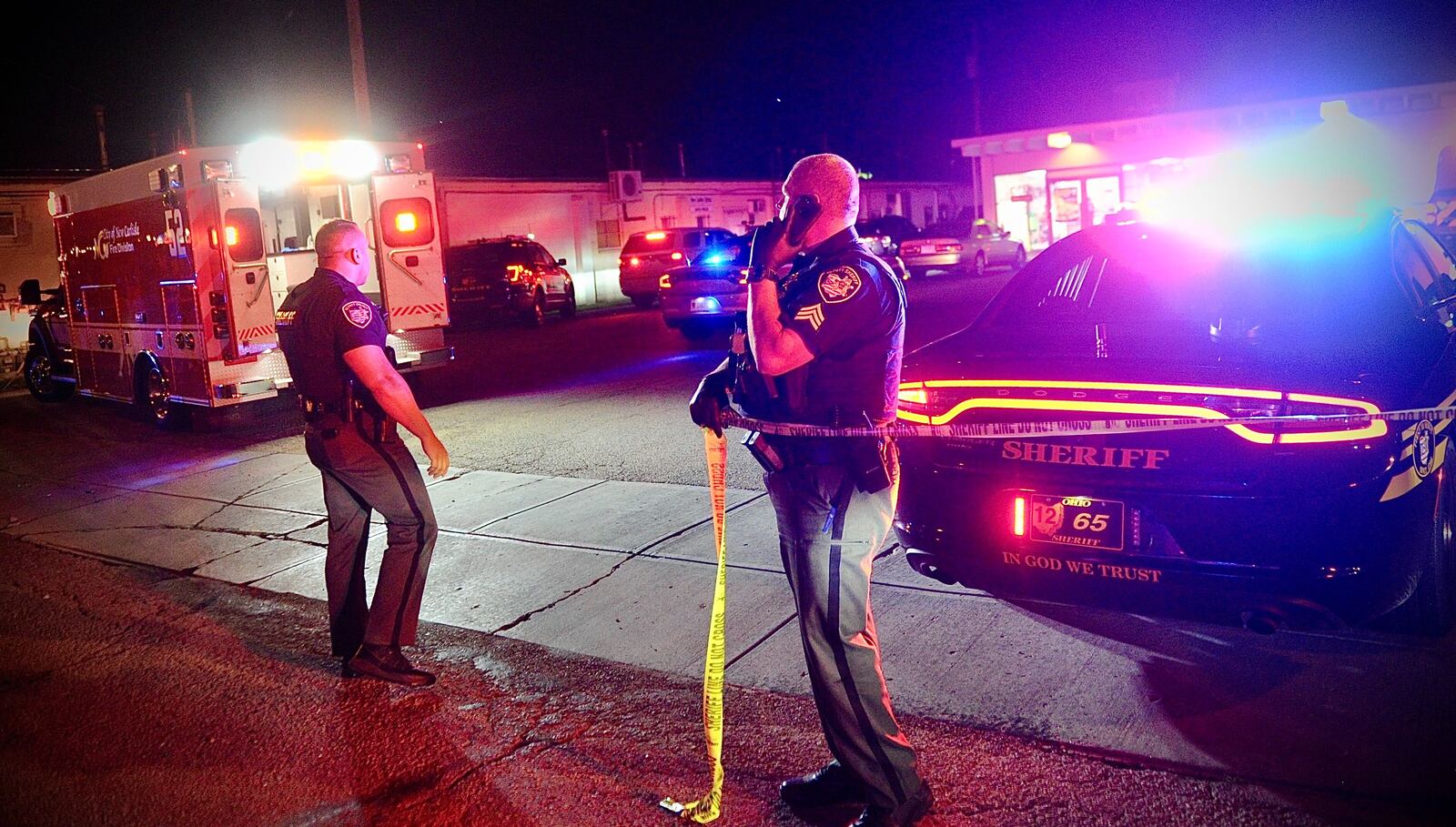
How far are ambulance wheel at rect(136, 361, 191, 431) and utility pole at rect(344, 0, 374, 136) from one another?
8.18 m

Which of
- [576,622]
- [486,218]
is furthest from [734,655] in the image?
[486,218]

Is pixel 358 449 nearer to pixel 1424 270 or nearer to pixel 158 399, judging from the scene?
pixel 1424 270

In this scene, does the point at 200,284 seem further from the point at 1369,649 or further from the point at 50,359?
the point at 1369,649

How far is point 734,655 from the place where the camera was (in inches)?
177

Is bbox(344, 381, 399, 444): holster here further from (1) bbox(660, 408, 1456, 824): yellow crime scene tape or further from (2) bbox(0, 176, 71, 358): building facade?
(2) bbox(0, 176, 71, 358): building facade

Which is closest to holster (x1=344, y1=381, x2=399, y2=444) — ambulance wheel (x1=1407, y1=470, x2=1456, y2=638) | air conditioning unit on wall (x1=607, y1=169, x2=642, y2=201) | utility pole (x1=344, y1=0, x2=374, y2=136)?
ambulance wheel (x1=1407, y1=470, x2=1456, y2=638)

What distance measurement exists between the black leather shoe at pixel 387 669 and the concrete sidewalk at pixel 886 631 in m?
0.59

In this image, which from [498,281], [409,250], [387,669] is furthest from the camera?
[498,281]

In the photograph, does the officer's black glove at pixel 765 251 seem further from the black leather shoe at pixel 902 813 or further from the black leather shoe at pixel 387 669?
the black leather shoe at pixel 387 669

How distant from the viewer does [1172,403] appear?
3441 mm

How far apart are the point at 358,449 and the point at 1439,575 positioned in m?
3.87

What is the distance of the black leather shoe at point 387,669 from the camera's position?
4504mm

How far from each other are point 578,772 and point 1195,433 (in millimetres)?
2252

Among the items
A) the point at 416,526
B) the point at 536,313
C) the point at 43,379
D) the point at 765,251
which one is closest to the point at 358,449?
the point at 416,526
